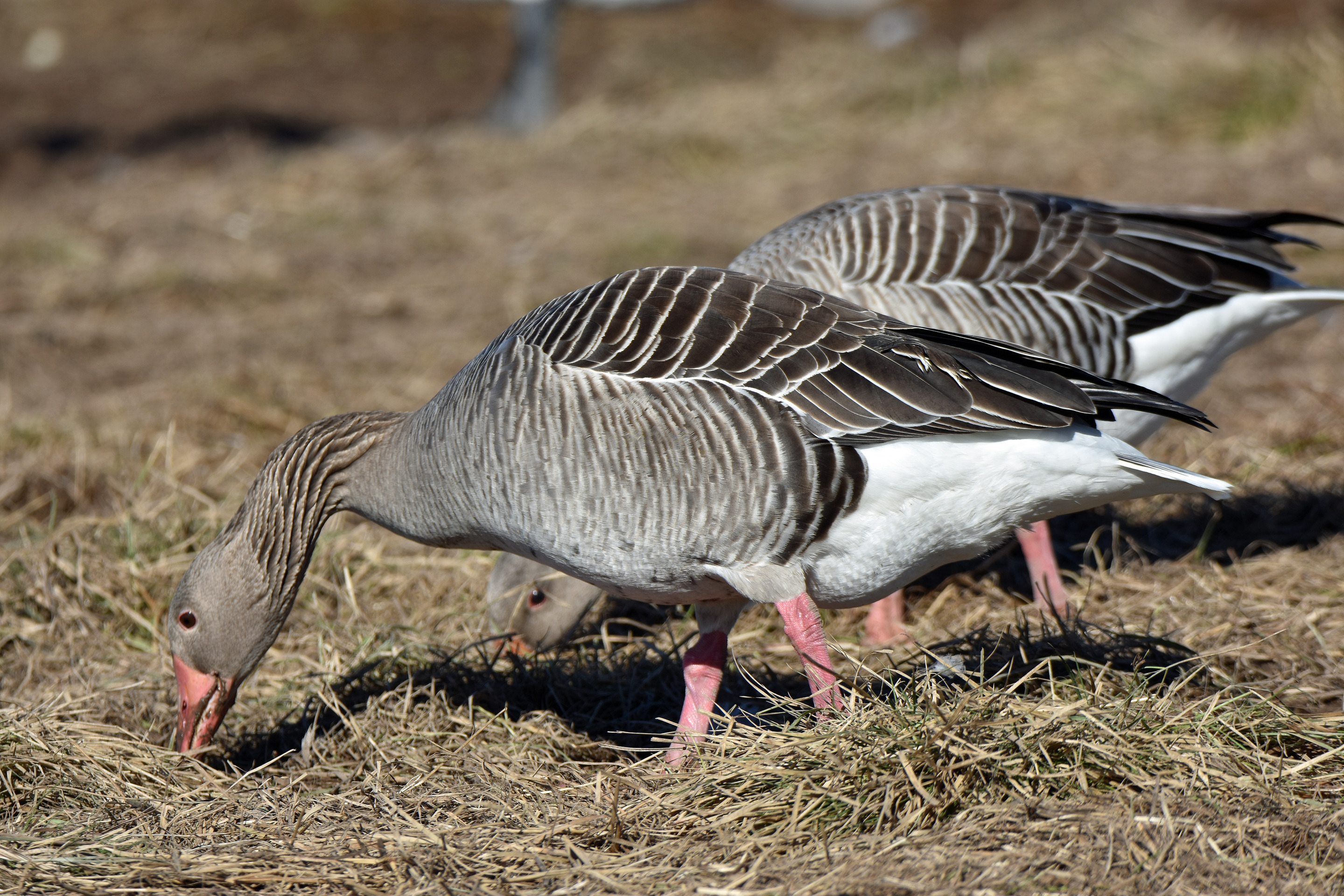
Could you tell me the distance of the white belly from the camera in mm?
3738

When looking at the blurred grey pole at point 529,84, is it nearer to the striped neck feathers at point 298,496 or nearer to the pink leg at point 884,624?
the pink leg at point 884,624

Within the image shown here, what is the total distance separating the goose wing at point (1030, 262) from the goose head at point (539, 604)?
164 centimetres

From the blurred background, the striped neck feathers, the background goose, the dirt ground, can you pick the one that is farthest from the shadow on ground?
the blurred background

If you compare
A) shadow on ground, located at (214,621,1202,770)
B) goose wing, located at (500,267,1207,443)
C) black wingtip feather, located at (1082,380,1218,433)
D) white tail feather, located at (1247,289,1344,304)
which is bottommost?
shadow on ground, located at (214,621,1202,770)

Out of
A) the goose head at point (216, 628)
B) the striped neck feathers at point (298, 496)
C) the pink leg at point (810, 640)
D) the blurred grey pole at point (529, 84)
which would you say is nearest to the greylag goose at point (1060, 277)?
the pink leg at point (810, 640)

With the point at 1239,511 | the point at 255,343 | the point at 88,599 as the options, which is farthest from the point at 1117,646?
the point at 255,343

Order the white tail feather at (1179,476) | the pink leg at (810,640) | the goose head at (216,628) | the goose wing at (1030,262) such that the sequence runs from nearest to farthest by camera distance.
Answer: the white tail feather at (1179,476), the pink leg at (810,640), the goose head at (216,628), the goose wing at (1030,262)

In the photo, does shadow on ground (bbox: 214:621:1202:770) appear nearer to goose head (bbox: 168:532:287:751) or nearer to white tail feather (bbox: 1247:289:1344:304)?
goose head (bbox: 168:532:287:751)

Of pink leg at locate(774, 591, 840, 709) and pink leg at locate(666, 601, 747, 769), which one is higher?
pink leg at locate(774, 591, 840, 709)

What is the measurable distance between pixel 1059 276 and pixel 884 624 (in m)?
1.72

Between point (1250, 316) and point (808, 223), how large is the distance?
6.73 feet

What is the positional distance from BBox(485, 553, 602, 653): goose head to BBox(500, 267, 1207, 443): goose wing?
4.73 ft

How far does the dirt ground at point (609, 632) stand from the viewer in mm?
3271

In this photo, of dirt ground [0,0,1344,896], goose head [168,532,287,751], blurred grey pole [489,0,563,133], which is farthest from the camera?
blurred grey pole [489,0,563,133]
